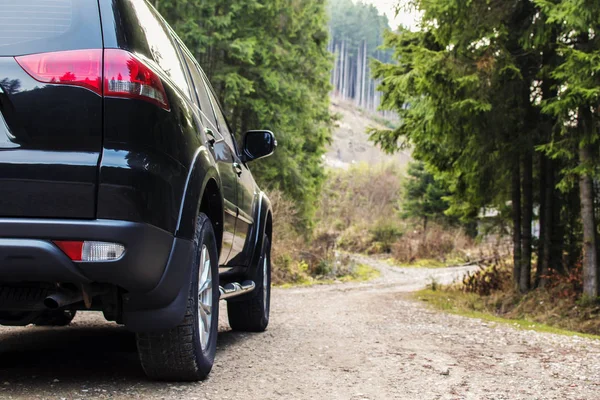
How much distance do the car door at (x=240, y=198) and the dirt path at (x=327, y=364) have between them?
76cm

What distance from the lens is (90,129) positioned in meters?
2.67

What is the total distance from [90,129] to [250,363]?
2154 mm

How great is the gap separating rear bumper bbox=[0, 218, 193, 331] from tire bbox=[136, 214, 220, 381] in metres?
0.20

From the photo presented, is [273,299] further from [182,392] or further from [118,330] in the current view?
[182,392]

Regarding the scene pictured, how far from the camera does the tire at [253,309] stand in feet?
18.8

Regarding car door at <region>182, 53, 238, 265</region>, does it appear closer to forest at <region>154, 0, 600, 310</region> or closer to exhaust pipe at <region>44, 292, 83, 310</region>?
exhaust pipe at <region>44, 292, 83, 310</region>

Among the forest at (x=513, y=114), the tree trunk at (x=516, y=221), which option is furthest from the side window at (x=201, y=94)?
the tree trunk at (x=516, y=221)

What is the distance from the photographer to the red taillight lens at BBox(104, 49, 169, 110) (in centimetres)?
272

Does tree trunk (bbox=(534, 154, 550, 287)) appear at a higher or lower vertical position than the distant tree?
lower

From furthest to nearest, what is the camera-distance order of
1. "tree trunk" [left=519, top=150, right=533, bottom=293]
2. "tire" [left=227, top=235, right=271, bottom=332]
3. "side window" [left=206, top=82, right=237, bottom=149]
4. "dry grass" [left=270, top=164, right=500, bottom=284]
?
1. "dry grass" [left=270, top=164, right=500, bottom=284]
2. "tree trunk" [left=519, top=150, right=533, bottom=293]
3. "tire" [left=227, top=235, right=271, bottom=332]
4. "side window" [left=206, top=82, right=237, bottom=149]

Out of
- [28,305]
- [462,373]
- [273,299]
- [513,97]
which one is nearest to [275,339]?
[462,373]

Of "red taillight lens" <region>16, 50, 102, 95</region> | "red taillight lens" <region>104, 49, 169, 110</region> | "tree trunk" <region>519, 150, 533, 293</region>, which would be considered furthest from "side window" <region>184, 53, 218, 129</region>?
"tree trunk" <region>519, 150, 533, 293</region>

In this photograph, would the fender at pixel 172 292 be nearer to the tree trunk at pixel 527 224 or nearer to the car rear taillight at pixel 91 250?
the car rear taillight at pixel 91 250

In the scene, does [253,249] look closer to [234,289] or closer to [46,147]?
[234,289]
